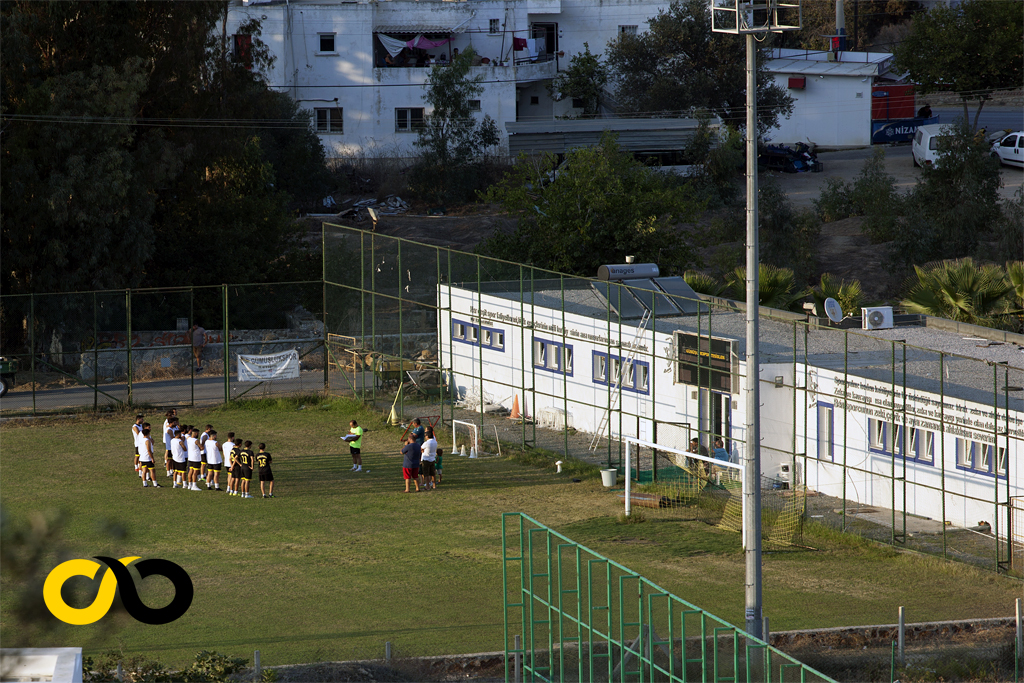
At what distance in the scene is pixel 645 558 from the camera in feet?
67.6

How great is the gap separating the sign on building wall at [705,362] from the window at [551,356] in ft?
12.3

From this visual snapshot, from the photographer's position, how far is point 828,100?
209ft

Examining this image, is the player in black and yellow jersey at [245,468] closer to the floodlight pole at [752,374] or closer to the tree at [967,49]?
the floodlight pole at [752,374]

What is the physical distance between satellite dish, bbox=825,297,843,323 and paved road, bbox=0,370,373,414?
12.2m

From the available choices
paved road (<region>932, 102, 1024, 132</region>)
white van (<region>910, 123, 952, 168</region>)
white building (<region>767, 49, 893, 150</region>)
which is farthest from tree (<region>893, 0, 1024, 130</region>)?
white building (<region>767, 49, 893, 150</region>)

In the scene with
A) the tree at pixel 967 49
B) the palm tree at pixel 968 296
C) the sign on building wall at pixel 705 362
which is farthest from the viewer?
the tree at pixel 967 49

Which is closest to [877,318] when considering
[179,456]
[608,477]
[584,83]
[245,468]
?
[608,477]

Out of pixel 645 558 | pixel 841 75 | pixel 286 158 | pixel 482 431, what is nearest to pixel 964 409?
pixel 645 558

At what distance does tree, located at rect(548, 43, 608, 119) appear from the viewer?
2472 inches

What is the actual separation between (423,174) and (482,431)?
3096 centimetres

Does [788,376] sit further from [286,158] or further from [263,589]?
[286,158]

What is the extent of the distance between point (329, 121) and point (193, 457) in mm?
Answer: 38799

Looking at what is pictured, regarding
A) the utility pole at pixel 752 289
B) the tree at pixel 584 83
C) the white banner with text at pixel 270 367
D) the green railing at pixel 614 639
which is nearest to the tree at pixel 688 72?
the tree at pixel 584 83

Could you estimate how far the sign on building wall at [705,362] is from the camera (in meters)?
24.2
